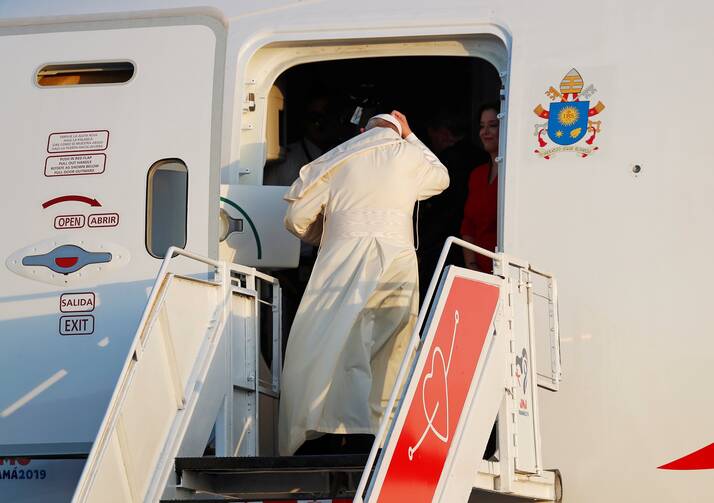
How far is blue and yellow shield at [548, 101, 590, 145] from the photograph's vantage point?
239 inches

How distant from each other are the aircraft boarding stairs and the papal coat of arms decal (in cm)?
68

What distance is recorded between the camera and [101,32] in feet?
22.1

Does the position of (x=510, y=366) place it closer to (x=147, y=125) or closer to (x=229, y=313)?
(x=229, y=313)

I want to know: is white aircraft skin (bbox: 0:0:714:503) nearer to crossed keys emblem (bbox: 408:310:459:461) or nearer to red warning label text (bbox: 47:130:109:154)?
red warning label text (bbox: 47:130:109:154)

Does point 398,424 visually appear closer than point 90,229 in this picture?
Yes

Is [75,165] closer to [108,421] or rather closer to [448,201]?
[108,421]

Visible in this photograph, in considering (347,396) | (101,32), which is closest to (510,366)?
(347,396)

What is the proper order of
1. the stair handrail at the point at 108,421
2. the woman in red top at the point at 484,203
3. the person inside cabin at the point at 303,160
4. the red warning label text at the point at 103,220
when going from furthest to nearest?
the person inside cabin at the point at 303,160
the woman in red top at the point at 484,203
the red warning label text at the point at 103,220
the stair handrail at the point at 108,421

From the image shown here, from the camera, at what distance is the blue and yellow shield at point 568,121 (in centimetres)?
607

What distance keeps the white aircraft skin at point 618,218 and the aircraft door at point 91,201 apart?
0.45 m

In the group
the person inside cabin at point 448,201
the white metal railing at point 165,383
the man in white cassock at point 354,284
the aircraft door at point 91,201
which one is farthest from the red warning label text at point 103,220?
the person inside cabin at point 448,201

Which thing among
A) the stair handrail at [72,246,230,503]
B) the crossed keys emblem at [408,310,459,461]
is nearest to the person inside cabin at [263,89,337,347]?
the stair handrail at [72,246,230,503]

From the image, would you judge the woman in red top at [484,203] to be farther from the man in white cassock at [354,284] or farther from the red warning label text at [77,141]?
the red warning label text at [77,141]

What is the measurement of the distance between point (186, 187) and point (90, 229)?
543 millimetres
